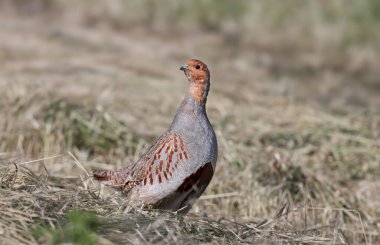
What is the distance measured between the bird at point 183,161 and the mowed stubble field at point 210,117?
0.31m

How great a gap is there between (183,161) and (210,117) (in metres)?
4.14

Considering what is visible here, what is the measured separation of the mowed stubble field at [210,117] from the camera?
512 cm

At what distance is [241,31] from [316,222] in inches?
376

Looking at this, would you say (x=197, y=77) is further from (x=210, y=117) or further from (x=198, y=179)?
(x=210, y=117)

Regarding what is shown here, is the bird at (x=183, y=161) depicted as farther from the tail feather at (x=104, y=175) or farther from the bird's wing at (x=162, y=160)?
the tail feather at (x=104, y=175)

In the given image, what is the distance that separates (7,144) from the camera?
8.22 m

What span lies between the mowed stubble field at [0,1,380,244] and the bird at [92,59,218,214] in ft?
1.01

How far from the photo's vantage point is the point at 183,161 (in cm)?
557

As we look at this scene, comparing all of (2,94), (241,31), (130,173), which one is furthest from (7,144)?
(241,31)

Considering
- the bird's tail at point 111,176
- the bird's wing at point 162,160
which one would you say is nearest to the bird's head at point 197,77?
the bird's wing at point 162,160

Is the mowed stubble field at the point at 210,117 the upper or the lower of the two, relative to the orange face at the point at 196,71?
lower

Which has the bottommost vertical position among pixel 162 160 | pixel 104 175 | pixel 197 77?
pixel 104 175

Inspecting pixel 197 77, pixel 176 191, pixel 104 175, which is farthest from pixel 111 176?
pixel 197 77

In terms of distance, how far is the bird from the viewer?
→ 5.57 m
